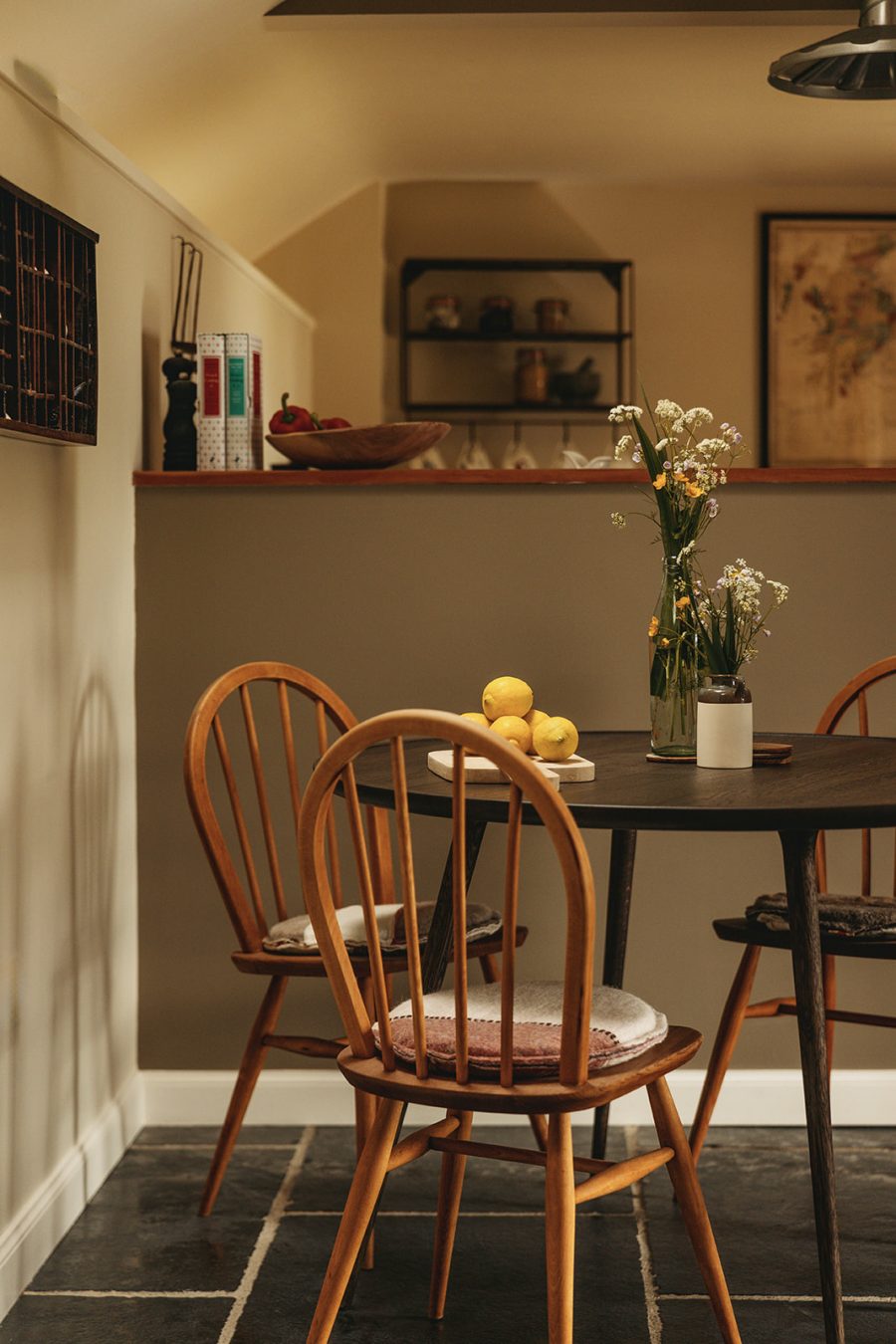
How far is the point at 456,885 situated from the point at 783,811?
404mm

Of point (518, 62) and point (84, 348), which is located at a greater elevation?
point (518, 62)

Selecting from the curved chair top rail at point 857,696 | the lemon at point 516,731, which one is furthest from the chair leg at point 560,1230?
the curved chair top rail at point 857,696

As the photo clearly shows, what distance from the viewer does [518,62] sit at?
4160mm

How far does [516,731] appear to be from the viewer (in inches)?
88.2

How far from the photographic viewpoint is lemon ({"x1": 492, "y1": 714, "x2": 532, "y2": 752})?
224cm

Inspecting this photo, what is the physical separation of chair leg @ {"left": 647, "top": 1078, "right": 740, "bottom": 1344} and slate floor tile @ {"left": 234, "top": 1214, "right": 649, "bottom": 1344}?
24cm

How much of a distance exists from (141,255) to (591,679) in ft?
4.14

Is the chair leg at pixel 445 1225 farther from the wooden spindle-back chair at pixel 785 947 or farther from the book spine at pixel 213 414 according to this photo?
the book spine at pixel 213 414

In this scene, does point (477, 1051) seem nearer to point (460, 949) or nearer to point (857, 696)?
point (460, 949)

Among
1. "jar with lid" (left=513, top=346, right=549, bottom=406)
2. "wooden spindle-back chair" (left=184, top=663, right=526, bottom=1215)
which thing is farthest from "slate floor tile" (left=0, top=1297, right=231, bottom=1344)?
"jar with lid" (left=513, top=346, right=549, bottom=406)

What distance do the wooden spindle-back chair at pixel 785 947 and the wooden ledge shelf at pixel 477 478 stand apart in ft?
1.30

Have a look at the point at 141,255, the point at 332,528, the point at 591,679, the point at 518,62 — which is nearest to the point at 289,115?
the point at 518,62

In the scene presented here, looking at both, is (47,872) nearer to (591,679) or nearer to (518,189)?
(591,679)

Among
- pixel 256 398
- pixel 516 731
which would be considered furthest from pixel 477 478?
pixel 516 731
